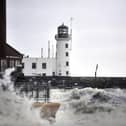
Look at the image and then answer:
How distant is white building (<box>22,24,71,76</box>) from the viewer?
3773mm

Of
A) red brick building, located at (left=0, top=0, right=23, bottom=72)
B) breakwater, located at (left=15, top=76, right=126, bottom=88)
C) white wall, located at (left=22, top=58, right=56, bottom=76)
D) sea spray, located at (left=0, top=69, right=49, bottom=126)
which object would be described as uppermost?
red brick building, located at (left=0, top=0, right=23, bottom=72)

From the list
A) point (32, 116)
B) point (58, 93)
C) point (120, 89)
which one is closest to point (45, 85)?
point (58, 93)

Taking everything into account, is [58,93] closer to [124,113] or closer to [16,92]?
[16,92]

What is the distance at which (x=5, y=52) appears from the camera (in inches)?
144

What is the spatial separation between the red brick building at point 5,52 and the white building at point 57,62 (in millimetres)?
104

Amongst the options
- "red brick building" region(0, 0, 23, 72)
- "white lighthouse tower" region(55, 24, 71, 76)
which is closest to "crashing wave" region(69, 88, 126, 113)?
"white lighthouse tower" region(55, 24, 71, 76)

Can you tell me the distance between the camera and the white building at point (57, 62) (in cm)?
377

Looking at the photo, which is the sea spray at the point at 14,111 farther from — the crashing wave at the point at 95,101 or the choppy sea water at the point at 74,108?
the crashing wave at the point at 95,101

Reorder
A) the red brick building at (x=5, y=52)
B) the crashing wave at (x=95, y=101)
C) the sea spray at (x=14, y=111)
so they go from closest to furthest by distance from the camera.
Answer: the sea spray at (x=14, y=111), the red brick building at (x=5, y=52), the crashing wave at (x=95, y=101)

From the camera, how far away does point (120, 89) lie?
388 centimetres

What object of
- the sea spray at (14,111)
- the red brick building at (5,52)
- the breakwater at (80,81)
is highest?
the red brick building at (5,52)

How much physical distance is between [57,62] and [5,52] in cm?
75

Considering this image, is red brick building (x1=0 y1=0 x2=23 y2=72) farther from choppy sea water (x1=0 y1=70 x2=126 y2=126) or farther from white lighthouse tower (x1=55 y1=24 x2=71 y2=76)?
white lighthouse tower (x1=55 y1=24 x2=71 y2=76)

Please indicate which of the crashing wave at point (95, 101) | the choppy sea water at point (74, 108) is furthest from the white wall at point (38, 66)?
the crashing wave at point (95, 101)
